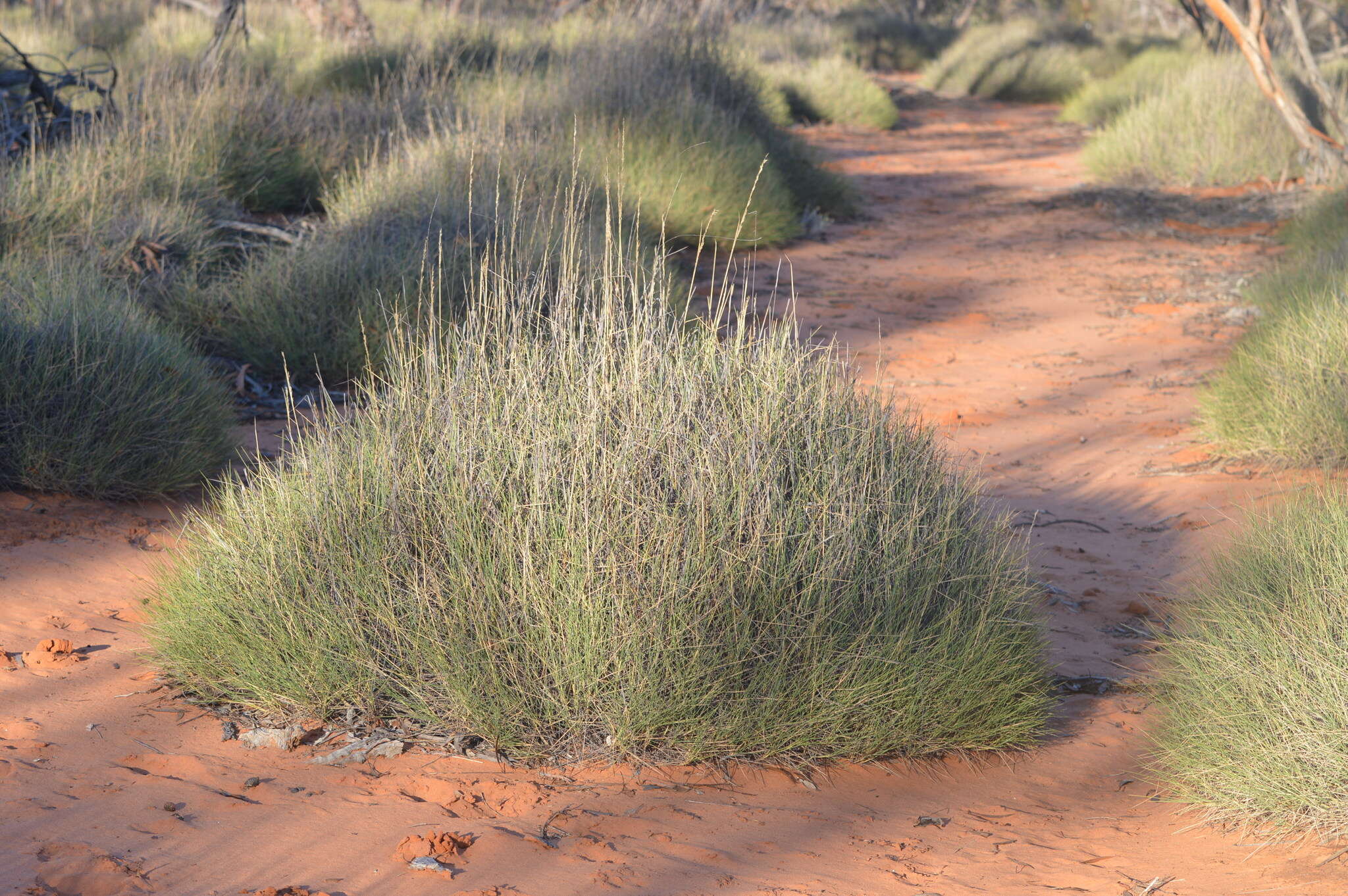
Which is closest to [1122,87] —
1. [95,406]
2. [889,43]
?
[889,43]

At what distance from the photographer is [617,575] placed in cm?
315

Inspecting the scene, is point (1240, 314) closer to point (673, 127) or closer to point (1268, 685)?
point (673, 127)

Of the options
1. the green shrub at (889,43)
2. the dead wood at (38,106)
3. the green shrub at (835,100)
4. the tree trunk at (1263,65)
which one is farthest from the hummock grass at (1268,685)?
the green shrub at (889,43)

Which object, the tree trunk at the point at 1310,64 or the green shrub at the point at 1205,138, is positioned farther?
the green shrub at the point at 1205,138

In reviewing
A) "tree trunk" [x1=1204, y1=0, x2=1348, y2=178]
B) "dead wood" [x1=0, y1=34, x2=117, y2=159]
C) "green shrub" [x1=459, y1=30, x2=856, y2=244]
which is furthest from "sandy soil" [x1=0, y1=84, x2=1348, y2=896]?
"tree trunk" [x1=1204, y1=0, x2=1348, y2=178]

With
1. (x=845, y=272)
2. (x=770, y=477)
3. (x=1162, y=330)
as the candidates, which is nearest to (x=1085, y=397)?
(x=1162, y=330)

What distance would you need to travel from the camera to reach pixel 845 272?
32.7ft

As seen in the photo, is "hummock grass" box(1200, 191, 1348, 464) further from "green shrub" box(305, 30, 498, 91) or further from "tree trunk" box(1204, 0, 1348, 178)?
"green shrub" box(305, 30, 498, 91)

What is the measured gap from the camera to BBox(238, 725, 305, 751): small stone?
10.6 ft

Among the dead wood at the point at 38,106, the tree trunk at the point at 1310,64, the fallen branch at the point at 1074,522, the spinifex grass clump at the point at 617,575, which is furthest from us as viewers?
the tree trunk at the point at 1310,64

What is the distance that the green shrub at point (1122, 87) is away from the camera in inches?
704

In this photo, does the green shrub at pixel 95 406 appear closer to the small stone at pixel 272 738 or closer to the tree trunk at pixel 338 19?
the small stone at pixel 272 738

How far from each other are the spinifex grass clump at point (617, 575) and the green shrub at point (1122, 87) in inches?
600

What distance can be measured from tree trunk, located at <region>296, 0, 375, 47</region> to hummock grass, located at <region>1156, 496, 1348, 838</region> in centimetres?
1193
